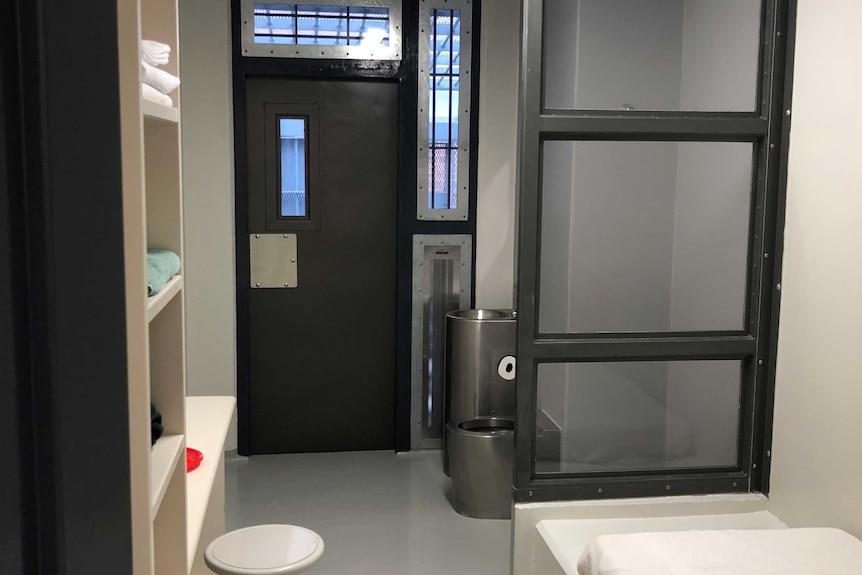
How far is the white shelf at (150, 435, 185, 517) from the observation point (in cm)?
117

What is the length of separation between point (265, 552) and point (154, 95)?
4.27ft

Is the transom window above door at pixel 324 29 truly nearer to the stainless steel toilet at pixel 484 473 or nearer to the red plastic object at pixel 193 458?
the stainless steel toilet at pixel 484 473

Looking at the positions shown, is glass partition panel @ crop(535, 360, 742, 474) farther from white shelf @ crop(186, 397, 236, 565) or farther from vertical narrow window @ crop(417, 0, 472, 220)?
vertical narrow window @ crop(417, 0, 472, 220)

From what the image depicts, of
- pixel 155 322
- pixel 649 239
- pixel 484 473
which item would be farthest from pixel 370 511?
pixel 155 322

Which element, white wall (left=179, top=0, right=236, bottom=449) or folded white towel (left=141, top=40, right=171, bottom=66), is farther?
white wall (left=179, top=0, right=236, bottom=449)

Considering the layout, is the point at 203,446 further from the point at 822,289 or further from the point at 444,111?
the point at 444,111

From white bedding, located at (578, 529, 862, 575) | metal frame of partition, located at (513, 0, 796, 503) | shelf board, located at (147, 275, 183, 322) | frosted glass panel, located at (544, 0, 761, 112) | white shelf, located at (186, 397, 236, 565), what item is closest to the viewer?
shelf board, located at (147, 275, 183, 322)

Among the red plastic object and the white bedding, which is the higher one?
the red plastic object

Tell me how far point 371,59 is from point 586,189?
6.48 ft

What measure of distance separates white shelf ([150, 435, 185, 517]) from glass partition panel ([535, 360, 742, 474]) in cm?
127

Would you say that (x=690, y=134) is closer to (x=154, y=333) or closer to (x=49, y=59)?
(x=154, y=333)

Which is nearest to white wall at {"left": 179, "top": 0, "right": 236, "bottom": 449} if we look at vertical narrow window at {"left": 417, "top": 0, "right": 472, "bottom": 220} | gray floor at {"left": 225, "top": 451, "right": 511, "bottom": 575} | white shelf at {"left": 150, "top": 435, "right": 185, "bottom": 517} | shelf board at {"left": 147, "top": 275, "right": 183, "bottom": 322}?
gray floor at {"left": 225, "top": 451, "right": 511, "bottom": 575}

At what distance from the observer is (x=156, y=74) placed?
1.29 m

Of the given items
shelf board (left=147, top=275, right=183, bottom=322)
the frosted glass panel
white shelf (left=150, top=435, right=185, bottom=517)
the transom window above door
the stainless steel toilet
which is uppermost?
the transom window above door
